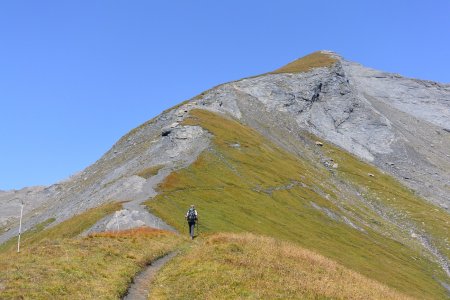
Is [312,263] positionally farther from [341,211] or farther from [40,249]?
[341,211]

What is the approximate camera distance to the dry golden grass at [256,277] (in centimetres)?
2489

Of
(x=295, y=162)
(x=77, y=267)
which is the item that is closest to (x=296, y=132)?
(x=295, y=162)

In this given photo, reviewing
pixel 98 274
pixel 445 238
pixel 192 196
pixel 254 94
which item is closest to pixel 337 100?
pixel 254 94

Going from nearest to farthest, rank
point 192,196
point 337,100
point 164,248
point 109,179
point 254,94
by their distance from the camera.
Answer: point 164,248, point 192,196, point 109,179, point 254,94, point 337,100

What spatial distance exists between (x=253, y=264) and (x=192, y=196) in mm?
44230

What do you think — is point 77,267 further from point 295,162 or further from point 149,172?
point 295,162

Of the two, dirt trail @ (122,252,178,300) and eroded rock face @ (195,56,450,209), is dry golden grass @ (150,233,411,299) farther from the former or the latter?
eroded rock face @ (195,56,450,209)

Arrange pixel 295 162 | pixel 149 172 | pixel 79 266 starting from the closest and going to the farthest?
pixel 79 266 < pixel 149 172 < pixel 295 162

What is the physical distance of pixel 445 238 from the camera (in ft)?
377

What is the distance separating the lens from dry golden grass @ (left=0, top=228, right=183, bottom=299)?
22422mm

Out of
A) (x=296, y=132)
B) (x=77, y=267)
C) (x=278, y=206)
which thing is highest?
(x=296, y=132)

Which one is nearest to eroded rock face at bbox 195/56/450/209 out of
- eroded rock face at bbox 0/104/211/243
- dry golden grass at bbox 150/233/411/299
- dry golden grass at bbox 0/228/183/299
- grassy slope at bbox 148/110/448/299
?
grassy slope at bbox 148/110/448/299

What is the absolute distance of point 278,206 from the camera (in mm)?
91812

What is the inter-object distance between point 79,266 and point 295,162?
358 feet
